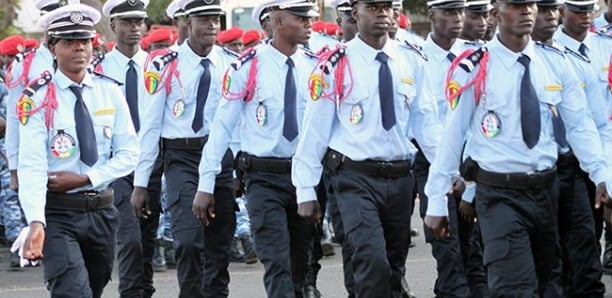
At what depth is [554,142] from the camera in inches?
313

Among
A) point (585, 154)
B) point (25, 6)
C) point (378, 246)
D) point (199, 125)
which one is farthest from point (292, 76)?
point (25, 6)

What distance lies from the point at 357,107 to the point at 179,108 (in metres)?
2.09

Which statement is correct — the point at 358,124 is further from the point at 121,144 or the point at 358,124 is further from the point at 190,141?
the point at 190,141

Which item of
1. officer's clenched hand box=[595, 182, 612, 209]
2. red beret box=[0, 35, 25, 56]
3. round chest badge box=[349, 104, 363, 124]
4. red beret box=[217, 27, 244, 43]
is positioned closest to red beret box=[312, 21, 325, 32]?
red beret box=[217, 27, 244, 43]

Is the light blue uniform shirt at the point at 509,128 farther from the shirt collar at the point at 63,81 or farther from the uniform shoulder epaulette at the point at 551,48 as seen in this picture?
the shirt collar at the point at 63,81

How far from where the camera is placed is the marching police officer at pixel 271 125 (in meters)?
9.09

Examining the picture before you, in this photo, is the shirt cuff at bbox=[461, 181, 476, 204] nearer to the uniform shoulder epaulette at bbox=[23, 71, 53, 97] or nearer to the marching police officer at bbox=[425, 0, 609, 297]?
the marching police officer at bbox=[425, 0, 609, 297]

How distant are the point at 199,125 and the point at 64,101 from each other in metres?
2.11

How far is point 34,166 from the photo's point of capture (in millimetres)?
7578

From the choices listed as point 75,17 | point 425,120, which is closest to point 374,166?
point 425,120

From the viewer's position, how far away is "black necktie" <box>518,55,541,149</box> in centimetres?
768

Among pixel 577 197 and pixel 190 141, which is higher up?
pixel 190 141

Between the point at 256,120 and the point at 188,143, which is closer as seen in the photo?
the point at 256,120

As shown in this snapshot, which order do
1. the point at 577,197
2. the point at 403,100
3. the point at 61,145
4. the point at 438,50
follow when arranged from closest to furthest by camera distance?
the point at 61,145 → the point at 403,100 → the point at 577,197 → the point at 438,50
